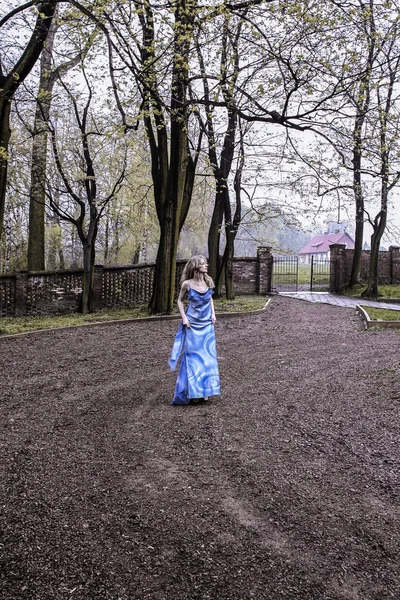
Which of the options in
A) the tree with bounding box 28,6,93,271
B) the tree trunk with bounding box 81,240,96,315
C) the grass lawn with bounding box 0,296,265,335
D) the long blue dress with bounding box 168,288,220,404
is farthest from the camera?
the tree with bounding box 28,6,93,271

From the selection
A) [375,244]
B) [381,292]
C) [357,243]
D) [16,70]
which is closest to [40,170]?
[16,70]

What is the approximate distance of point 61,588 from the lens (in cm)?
225

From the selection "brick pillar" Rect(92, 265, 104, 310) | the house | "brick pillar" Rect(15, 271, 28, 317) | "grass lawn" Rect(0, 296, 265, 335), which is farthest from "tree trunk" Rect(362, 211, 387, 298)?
the house

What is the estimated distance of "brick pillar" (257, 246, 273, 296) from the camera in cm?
2484

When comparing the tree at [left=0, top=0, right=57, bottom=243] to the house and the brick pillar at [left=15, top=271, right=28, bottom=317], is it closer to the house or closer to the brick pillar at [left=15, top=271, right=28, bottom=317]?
the brick pillar at [left=15, top=271, right=28, bottom=317]

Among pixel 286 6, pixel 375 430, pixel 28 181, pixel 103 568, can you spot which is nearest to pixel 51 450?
pixel 103 568


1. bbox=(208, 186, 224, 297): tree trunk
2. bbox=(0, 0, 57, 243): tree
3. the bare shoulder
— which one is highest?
bbox=(0, 0, 57, 243): tree

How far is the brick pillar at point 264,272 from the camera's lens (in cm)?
2484

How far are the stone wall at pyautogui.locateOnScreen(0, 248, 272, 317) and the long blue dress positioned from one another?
11.0 meters

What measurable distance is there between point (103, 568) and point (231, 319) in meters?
11.1

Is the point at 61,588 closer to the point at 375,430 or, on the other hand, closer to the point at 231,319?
the point at 375,430

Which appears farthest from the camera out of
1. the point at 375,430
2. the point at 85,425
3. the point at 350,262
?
the point at 350,262

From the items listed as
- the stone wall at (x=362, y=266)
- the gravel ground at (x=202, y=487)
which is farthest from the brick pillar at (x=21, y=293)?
the stone wall at (x=362, y=266)

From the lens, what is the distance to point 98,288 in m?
16.7
